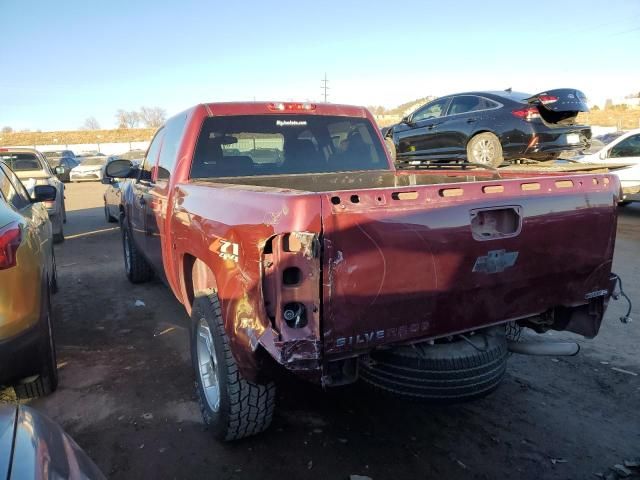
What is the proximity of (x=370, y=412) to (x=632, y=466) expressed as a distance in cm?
152

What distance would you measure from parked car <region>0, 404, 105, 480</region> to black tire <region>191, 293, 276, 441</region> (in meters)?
1.08

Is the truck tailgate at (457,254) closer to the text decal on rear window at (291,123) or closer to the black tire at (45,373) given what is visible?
the black tire at (45,373)

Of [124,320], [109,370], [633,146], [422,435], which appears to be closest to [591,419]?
[422,435]

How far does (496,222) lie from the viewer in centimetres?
249

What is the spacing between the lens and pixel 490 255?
8.00ft

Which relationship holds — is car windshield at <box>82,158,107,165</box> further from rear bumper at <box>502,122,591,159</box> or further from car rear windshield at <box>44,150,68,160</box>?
rear bumper at <box>502,122,591,159</box>

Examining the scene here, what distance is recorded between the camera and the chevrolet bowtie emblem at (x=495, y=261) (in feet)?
7.92

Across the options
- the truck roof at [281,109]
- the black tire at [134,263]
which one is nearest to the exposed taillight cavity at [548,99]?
the truck roof at [281,109]

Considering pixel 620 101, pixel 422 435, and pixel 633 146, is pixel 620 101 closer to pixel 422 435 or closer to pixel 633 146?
pixel 633 146

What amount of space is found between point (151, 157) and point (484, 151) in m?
6.35

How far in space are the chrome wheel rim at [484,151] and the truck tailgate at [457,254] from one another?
6454 millimetres

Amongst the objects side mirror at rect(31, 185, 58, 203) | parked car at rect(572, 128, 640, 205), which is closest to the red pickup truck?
side mirror at rect(31, 185, 58, 203)

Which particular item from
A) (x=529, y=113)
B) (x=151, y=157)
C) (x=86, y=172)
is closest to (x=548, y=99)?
(x=529, y=113)

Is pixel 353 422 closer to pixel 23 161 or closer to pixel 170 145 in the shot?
pixel 170 145
